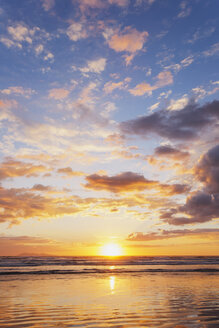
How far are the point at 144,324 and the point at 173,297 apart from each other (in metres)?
7.39

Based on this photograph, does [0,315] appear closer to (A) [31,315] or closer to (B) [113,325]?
(A) [31,315]

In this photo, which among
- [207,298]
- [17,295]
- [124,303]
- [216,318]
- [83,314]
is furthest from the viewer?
[17,295]

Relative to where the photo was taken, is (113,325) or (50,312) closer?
(113,325)

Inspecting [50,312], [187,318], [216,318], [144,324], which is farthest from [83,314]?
[216,318]

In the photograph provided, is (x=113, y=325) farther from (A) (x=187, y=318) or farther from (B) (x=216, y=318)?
(B) (x=216, y=318)

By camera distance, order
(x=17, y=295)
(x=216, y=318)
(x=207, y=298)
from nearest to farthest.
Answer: (x=216, y=318) → (x=207, y=298) → (x=17, y=295)

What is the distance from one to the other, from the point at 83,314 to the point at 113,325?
7.83 ft

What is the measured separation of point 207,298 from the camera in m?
16.1

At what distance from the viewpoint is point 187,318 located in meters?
11.2

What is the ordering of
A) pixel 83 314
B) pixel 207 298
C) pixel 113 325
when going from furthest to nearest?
pixel 207 298
pixel 83 314
pixel 113 325

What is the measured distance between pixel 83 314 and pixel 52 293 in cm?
698

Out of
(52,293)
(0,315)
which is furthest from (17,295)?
(0,315)

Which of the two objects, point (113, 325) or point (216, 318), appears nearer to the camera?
point (113, 325)

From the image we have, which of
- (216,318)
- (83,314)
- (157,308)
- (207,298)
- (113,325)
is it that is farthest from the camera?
(207,298)
